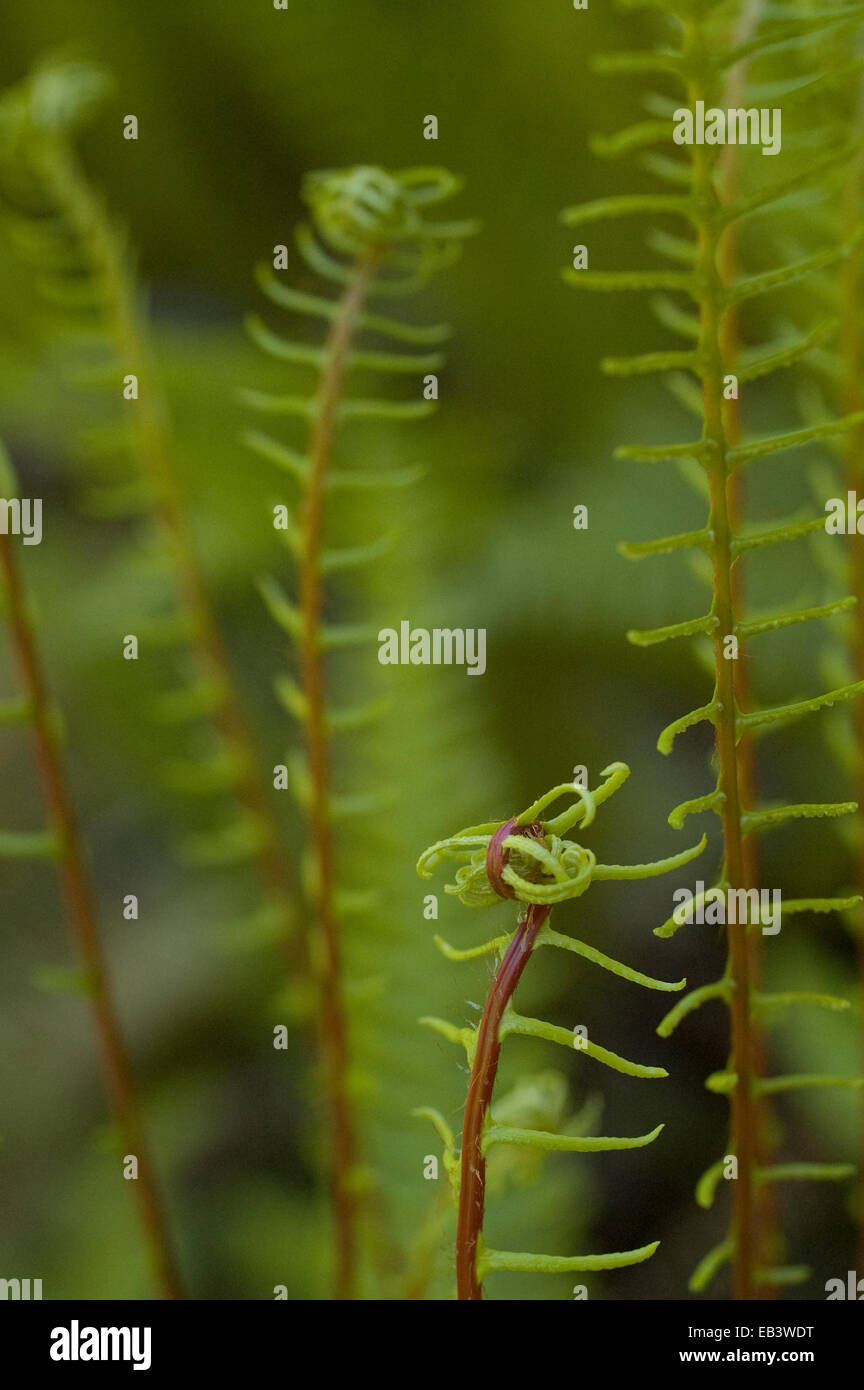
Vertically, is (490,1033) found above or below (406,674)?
below
